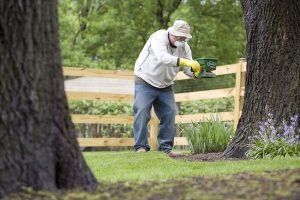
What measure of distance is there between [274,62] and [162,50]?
142 cm

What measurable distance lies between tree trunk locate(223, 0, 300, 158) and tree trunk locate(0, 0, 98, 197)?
140 inches

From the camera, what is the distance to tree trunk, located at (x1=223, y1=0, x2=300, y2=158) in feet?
21.4

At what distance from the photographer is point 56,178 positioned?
3.52 meters

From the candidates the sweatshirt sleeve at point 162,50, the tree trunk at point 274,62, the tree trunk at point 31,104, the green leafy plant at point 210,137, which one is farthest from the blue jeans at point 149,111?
the tree trunk at point 31,104

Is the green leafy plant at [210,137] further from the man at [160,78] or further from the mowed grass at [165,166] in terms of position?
the mowed grass at [165,166]

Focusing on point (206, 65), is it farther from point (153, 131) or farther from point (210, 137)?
point (153, 131)

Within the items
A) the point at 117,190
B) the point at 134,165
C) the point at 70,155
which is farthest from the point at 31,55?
the point at 134,165

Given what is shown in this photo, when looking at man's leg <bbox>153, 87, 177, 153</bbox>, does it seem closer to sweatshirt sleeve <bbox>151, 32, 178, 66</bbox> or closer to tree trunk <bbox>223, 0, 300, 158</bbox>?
sweatshirt sleeve <bbox>151, 32, 178, 66</bbox>

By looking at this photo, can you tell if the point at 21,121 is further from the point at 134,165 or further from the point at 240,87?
the point at 240,87

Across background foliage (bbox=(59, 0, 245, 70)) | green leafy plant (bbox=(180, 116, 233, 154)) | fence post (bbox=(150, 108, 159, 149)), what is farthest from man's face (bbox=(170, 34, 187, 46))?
background foliage (bbox=(59, 0, 245, 70))

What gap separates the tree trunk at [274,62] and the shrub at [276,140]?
5.2 inches

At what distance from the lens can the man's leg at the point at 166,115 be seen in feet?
25.6

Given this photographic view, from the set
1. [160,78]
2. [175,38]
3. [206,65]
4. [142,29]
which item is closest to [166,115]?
[160,78]

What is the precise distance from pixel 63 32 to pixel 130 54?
2.76 meters
